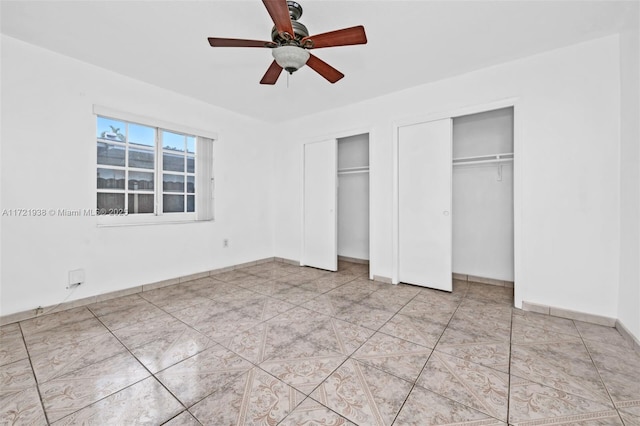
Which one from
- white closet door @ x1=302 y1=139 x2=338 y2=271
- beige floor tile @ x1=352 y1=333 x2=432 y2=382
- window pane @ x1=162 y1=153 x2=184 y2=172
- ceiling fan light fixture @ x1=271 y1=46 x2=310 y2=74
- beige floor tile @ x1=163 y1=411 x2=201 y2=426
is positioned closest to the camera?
beige floor tile @ x1=163 y1=411 x2=201 y2=426

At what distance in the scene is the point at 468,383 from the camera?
5.37 ft

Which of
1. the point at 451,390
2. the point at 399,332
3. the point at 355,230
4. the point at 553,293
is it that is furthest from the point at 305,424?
the point at 355,230

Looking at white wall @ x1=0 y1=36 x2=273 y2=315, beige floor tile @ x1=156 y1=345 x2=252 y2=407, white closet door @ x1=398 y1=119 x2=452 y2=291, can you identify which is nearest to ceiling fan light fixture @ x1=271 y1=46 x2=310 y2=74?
white wall @ x1=0 y1=36 x2=273 y2=315

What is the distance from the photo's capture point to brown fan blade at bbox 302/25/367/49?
1868 mm

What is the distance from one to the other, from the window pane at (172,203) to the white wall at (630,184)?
16.1 ft

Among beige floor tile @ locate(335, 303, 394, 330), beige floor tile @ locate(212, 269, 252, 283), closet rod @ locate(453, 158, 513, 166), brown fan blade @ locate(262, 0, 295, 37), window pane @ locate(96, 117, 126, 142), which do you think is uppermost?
brown fan blade @ locate(262, 0, 295, 37)

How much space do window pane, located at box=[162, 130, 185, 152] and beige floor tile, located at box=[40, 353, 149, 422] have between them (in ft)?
9.19

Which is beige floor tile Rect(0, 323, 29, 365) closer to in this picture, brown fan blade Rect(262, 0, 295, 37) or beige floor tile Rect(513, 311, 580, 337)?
brown fan blade Rect(262, 0, 295, 37)

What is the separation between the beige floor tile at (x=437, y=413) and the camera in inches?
52.9

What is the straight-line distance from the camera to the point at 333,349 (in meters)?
2.03

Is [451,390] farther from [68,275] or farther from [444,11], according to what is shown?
[68,275]

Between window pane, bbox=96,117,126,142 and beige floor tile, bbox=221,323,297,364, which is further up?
window pane, bbox=96,117,126,142

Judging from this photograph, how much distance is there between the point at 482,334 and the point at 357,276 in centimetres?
201

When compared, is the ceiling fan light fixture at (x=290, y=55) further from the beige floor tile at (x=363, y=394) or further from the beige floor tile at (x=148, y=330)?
the beige floor tile at (x=148, y=330)
